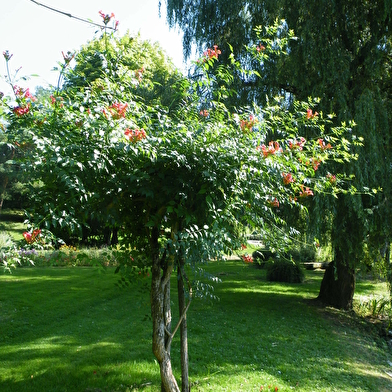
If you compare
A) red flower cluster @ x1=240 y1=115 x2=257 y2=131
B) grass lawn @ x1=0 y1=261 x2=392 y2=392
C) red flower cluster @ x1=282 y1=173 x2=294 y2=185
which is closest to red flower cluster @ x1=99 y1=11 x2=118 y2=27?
red flower cluster @ x1=240 y1=115 x2=257 y2=131

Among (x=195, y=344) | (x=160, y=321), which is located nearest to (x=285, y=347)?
(x=195, y=344)

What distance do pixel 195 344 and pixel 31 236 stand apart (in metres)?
4.03

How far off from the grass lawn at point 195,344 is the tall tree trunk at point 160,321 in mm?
718

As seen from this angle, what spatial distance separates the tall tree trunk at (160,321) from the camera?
3246 mm

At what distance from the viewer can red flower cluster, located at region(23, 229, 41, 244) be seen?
7.85ft

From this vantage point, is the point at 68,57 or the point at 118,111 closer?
the point at 118,111

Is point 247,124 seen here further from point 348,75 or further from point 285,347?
point 348,75

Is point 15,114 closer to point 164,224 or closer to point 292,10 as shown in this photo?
point 164,224

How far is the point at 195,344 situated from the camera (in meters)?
5.79

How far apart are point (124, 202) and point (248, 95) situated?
17.7ft

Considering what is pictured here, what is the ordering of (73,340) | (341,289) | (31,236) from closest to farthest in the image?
(31,236), (73,340), (341,289)

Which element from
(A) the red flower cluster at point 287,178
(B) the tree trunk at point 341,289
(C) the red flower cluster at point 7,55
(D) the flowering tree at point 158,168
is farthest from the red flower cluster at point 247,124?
(B) the tree trunk at point 341,289

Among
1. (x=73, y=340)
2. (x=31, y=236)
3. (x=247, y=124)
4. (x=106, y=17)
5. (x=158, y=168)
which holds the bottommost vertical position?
(x=73, y=340)

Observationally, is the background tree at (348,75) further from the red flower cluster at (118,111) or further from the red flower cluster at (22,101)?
the red flower cluster at (22,101)
